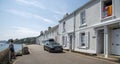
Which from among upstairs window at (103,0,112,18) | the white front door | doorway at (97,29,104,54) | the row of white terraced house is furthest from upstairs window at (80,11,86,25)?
the white front door

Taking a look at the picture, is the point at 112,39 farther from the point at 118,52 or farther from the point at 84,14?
the point at 84,14

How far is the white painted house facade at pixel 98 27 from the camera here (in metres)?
16.4

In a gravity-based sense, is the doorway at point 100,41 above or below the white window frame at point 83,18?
below

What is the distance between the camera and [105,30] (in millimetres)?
17359

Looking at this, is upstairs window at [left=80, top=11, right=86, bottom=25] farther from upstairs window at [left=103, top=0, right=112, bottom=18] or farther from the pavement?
the pavement

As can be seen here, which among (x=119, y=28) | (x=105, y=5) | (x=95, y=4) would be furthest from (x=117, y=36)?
(x=95, y=4)

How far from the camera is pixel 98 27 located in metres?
18.7

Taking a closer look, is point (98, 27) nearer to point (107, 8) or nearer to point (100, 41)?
point (100, 41)

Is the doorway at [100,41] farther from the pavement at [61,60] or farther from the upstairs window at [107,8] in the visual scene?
the upstairs window at [107,8]

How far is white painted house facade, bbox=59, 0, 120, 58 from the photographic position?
1641 centimetres

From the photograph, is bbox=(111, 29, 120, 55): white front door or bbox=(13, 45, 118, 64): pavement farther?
bbox=(111, 29, 120, 55): white front door

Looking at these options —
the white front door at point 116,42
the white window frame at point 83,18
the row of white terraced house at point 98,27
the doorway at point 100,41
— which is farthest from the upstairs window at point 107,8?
the white window frame at point 83,18

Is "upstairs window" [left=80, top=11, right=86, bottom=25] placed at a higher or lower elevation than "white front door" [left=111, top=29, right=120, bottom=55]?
higher

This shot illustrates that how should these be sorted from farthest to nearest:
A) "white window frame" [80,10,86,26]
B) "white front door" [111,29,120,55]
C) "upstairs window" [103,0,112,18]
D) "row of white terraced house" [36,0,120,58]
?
"white window frame" [80,10,86,26] → "upstairs window" [103,0,112,18] → "row of white terraced house" [36,0,120,58] → "white front door" [111,29,120,55]
